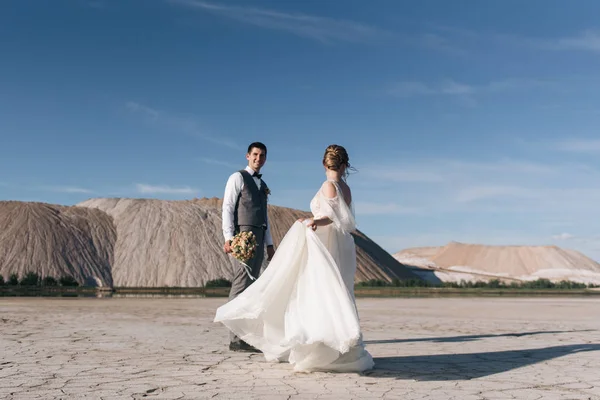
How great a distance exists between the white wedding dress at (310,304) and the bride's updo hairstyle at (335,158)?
7.8 inches

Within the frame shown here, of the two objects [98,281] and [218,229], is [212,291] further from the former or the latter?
[218,229]

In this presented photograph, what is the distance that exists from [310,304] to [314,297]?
8 centimetres

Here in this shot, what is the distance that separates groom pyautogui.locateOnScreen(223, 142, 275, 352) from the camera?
7820mm

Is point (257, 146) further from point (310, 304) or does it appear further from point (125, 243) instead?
point (125, 243)

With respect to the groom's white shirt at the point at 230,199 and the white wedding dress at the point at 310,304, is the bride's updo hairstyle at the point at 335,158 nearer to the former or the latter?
the white wedding dress at the point at 310,304

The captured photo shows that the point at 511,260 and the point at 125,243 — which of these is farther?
the point at 511,260

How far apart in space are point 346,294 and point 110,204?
75.7 m

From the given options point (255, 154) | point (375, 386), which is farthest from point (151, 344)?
point (375, 386)

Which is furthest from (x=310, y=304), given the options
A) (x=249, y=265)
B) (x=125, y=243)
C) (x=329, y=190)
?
(x=125, y=243)

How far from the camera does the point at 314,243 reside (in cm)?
648

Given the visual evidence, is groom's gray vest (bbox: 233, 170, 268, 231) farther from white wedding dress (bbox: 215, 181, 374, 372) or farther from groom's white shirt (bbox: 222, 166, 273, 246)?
white wedding dress (bbox: 215, 181, 374, 372)

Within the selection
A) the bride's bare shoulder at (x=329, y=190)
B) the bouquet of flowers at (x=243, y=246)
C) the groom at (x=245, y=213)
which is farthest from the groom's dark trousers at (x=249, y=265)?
the bride's bare shoulder at (x=329, y=190)

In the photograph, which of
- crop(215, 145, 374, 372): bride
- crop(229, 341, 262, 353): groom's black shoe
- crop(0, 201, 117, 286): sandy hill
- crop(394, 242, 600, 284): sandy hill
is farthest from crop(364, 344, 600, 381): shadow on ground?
crop(394, 242, 600, 284): sandy hill

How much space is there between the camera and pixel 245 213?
7.92m
